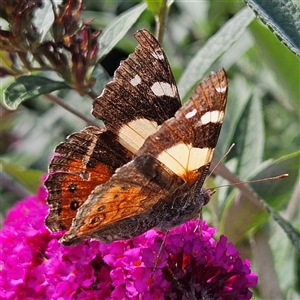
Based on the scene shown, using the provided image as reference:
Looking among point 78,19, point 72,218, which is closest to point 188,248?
point 72,218

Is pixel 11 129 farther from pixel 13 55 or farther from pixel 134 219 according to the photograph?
pixel 134 219

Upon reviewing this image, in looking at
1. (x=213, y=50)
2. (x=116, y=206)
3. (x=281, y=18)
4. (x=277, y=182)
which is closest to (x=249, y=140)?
(x=277, y=182)

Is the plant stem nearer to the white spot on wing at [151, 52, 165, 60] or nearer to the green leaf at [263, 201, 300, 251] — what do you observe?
the white spot on wing at [151, 52, 165, 60]

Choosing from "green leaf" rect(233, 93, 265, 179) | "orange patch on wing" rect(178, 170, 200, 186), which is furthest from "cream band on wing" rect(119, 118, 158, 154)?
"green leaf" rect(233, 93, 265, 179)

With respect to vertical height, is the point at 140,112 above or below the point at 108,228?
above

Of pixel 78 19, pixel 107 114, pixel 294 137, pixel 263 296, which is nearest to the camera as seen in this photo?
pixel 107 114

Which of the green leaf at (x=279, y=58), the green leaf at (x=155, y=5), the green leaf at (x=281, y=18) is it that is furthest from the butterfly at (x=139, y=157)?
the green leaf at (x=279, y=58)

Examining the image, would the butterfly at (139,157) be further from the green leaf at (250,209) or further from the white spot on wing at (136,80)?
the green leaf at (250,209)
